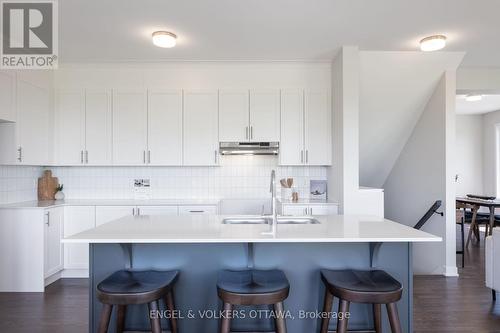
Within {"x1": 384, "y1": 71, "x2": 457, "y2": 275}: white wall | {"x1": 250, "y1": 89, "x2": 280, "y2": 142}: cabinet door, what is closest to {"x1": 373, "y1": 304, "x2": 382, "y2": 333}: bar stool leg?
{"x1": 384, "y1": 71, "x2": 457, "y2": 275}: white wall

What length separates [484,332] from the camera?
2537 mm

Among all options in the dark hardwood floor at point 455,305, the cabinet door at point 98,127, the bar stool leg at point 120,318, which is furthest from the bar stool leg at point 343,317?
the cabinet door at point 98,127

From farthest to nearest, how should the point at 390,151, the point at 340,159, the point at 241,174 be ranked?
the point at 390,151
the point at 241,174
the point at 340,159

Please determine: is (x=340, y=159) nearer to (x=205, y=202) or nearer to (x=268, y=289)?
(x=205, y=202)

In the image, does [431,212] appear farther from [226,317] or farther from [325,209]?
[226,317]

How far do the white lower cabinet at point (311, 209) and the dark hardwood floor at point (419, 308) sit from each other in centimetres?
122

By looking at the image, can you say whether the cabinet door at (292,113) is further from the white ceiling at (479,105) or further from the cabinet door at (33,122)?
the white ceiling at (479,105)

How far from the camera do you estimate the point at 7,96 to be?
3.34 metres

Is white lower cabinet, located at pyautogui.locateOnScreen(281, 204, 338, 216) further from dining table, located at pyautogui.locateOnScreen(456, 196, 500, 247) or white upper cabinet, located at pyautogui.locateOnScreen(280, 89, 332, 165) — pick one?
dining table, located at pyautogui.locateOnScreen(456, 196, 500, 247)

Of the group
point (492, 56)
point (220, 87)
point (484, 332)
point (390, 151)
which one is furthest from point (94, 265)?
point (492, 56)

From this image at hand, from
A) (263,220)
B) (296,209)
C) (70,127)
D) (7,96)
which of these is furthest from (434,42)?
(7,96)

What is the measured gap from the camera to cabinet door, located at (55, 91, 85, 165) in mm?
4117

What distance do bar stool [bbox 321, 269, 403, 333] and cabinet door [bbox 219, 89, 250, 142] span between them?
2437 millimetres

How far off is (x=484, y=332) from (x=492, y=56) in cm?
327
